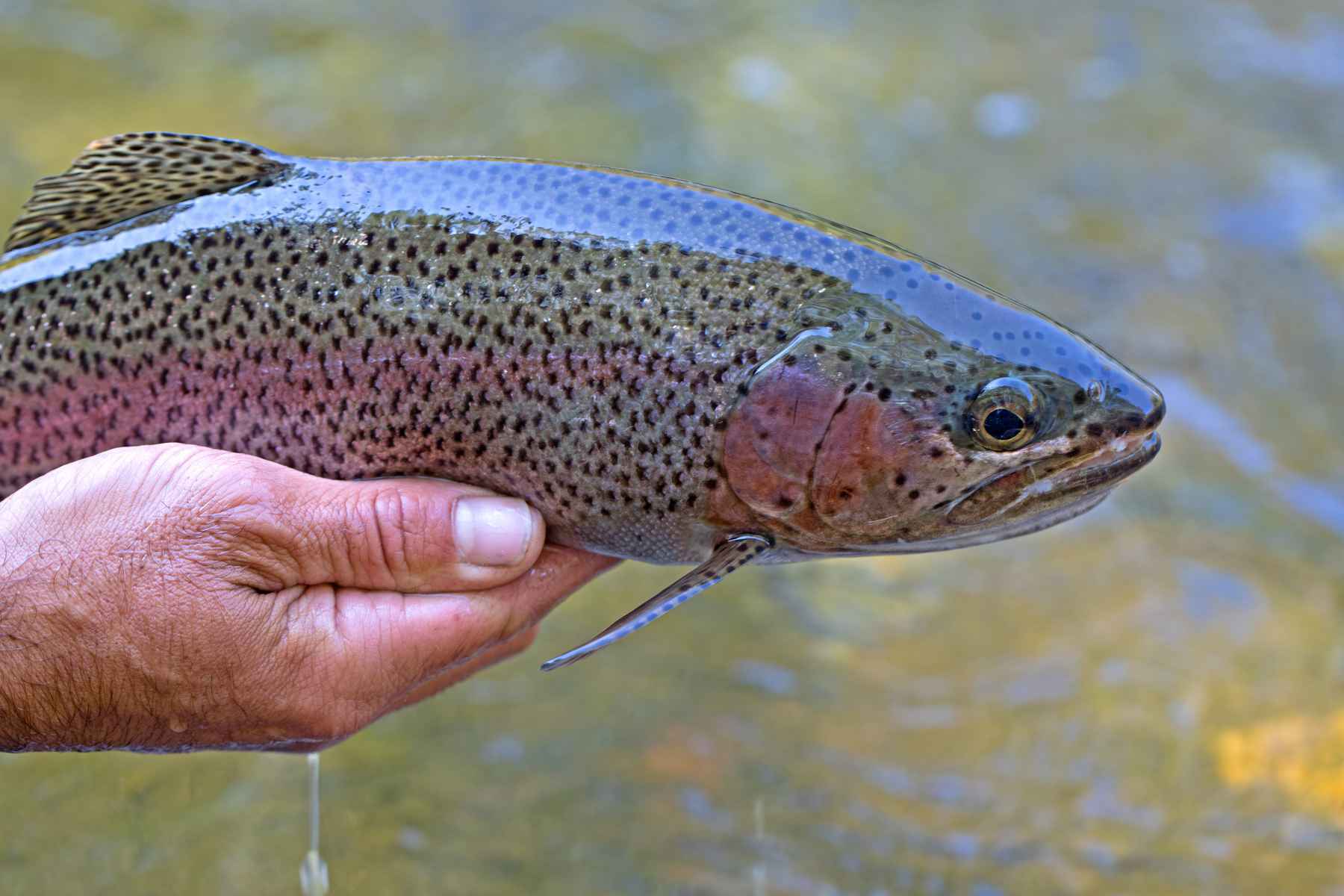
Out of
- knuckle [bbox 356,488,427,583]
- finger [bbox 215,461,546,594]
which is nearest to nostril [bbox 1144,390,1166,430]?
finger [bbox 215,461,546,594]

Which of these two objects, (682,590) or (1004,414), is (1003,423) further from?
(682,590)

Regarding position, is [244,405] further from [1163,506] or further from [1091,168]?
[1091,168]

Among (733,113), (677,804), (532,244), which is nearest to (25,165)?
(733,113)

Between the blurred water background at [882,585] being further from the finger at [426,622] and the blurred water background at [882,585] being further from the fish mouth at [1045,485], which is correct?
the fish mouth at [1045,485]

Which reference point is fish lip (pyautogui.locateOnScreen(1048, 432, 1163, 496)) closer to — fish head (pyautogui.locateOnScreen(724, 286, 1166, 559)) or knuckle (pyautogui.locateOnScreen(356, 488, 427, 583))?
fish head (pyautogui.locateOnScreen(724, 286, 1166, 559))

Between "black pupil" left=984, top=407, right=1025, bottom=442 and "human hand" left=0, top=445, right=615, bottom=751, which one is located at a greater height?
"black pupil" left=984, top=407, right=1025, bottom=442

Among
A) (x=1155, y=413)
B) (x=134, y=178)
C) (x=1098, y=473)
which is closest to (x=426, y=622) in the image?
(x=134, y=178)

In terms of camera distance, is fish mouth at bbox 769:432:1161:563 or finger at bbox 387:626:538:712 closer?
fish mouth at bbox 769:432:1161:563
